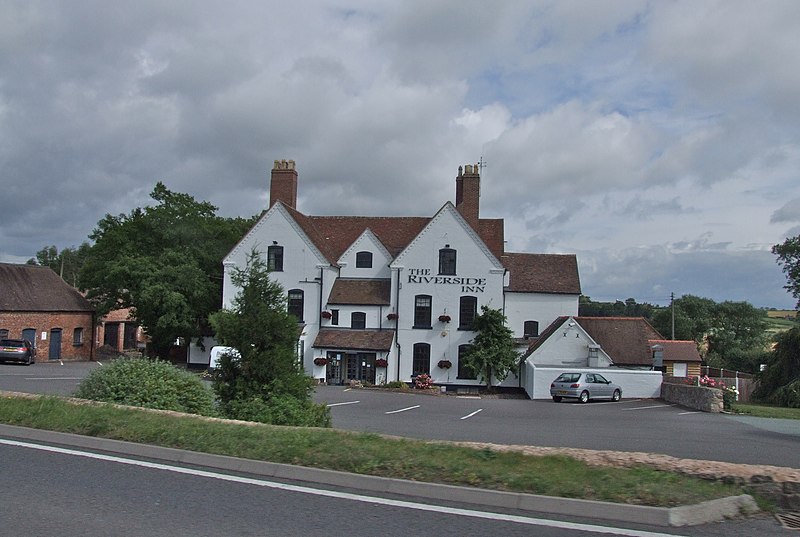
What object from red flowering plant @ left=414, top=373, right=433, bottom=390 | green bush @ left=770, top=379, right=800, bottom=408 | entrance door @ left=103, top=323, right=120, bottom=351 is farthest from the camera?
entrance door @ left=103, top=323, right=120, bottom=351

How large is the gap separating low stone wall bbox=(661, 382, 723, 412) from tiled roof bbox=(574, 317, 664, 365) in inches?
252

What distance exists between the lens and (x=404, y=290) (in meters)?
42.7

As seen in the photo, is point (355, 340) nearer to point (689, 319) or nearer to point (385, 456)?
point (385, 456)

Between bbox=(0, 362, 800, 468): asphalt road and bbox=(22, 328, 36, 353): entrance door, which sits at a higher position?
bbox=(22, 328, 36, 353): entrance door

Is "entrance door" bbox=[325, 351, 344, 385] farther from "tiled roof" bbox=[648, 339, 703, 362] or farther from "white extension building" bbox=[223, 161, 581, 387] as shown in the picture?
"tiled roof" bbox=[648, 339, 703, 362]

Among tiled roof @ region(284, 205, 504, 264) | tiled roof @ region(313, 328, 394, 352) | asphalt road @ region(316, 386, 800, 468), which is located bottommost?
asphalt road @ region(316, 386, 800, 468)

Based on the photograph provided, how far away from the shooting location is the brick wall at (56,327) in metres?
45.7

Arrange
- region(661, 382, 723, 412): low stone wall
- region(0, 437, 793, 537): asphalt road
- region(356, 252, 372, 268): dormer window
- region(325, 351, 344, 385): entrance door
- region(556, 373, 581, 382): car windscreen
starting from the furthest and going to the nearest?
region(356, 252, 372, 268): dormer window < region(325, 351, 344, 385): entrance door < region(556, 373, 581, 382): car windscreen < region(661, 382, 723, 412): low stone wall < region(0, 437, 793, 537): asphalt road

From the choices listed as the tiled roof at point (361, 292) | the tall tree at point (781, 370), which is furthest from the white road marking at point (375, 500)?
the tall tree at point (781, 370)

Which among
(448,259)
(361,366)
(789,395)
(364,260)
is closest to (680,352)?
(789,395)

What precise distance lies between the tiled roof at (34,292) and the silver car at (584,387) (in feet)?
112

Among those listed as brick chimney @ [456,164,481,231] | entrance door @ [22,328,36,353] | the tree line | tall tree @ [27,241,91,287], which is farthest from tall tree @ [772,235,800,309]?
tall tree @ [27,241,91,287]

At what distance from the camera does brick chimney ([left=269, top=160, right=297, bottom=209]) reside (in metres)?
46.1

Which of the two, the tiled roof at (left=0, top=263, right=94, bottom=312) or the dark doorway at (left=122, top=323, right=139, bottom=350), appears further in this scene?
the dark doorway at (left=122, top=323, right=139, bottom=350)
